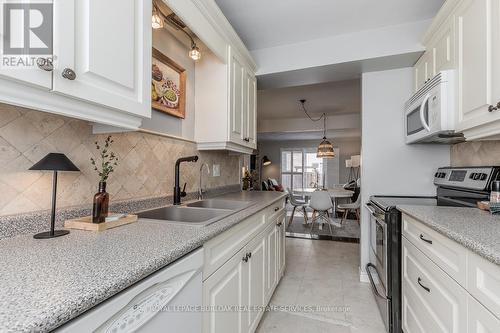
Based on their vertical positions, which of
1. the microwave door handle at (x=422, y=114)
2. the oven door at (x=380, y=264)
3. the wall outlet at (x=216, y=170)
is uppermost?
the microwave door handle at (x=422, y=114)

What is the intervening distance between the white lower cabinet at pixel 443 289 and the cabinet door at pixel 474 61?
70 cm

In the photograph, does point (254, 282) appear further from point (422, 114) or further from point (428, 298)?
point (422, 114)

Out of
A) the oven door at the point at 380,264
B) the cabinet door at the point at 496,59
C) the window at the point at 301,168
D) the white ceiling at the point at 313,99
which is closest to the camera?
the cabinet door at the point at 496,59

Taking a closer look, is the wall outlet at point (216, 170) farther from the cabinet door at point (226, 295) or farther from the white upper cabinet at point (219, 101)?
the cabinet door at point (226, 295)

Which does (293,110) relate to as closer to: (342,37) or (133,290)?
(342,37)

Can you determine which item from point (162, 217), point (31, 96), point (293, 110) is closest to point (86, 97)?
point (31, 96)

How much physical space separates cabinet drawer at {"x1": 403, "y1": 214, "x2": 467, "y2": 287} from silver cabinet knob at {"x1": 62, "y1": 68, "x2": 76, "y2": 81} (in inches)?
58.2

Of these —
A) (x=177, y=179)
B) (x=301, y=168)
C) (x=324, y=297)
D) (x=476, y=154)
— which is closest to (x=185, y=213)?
(x=177, y=179)

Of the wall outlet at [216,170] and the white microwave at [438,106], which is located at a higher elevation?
the white microwave at [438,106]

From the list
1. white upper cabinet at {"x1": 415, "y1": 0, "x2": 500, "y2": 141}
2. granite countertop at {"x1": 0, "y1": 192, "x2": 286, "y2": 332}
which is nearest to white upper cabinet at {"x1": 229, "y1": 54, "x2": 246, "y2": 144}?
granite countertop at {"x1": 0, "y1": 192, "x2": 286, "y2": 332}

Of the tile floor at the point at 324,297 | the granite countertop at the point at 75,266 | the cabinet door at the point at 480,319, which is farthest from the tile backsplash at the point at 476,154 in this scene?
the granite countertop at the point at 75,266

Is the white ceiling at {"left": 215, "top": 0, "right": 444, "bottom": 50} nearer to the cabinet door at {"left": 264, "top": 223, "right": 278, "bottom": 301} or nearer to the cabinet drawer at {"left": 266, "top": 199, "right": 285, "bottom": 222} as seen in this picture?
the cabinet drawer at {"left": 266, "top": 199, "right": 285, "bottom": 222}

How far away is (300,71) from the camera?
241cm

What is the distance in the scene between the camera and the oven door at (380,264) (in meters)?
1.70
